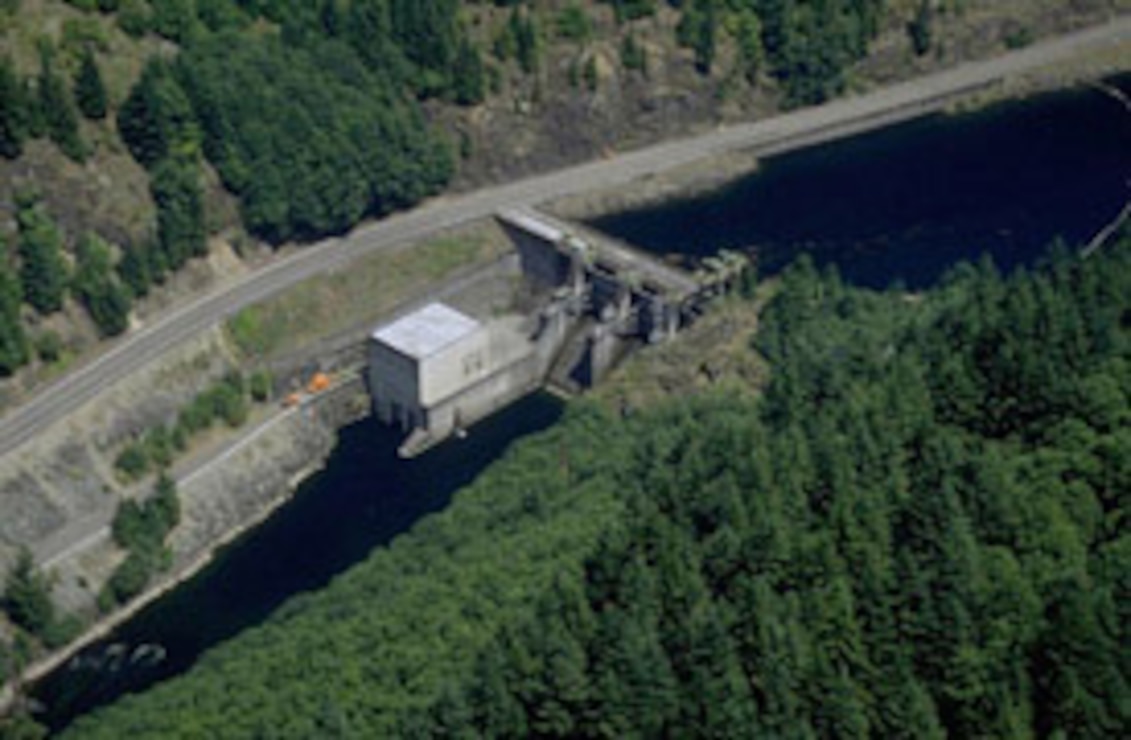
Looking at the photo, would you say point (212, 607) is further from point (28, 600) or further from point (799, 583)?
point (799, 583)

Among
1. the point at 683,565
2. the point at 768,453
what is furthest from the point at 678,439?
the point at 683,565

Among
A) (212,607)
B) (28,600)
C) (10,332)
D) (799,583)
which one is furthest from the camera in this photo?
(10,332)

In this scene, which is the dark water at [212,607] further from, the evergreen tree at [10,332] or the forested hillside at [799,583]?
the evergreen tree at [10,332]

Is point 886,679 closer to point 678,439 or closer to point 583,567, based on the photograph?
point 583,567

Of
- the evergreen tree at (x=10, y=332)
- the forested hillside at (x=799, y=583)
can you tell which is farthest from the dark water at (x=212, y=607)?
the evergreen tree at (x=10, y=332)

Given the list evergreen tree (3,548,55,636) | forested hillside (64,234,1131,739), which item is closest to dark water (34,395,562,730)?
evergreen tree (3,548,55,636)

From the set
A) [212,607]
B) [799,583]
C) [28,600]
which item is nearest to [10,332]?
[28,600]

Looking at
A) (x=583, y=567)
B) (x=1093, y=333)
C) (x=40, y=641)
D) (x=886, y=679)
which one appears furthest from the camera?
(x=40, y=641)

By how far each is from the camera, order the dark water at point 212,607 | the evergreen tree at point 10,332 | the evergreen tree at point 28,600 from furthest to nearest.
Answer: the evergreen tree at point 10,332 → the evergreen tree at point 28,600 → the dark water at point 212,607

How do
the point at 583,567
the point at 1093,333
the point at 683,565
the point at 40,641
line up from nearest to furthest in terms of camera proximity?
the point at 683,565 → the point at 583,567 → the point at 1093,333 → the point at 40,641
